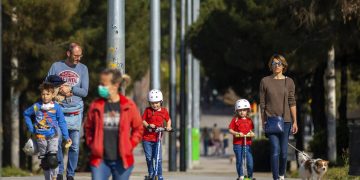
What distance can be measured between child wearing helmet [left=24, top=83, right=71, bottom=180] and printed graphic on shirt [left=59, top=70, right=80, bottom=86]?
55 cm

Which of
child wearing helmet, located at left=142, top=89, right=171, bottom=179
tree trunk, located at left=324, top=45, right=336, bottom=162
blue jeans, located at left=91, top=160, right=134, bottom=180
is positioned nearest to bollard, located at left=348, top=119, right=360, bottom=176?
child wearing helmet, located at left=142, top=89, right=171, bottom=179

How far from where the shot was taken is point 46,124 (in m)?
14.0

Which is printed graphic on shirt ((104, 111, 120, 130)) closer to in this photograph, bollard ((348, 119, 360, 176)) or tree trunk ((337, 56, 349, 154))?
bollard ((348, 119, 360, 176))

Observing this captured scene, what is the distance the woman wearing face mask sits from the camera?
34.6 feet

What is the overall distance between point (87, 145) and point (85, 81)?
13.0 feet

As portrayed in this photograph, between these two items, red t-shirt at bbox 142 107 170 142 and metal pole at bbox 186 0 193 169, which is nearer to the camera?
red t-shirt at bbox 142 107 170 142

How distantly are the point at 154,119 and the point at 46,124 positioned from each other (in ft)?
9.89

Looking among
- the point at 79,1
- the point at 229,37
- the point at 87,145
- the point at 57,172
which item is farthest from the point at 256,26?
the point at 87,145

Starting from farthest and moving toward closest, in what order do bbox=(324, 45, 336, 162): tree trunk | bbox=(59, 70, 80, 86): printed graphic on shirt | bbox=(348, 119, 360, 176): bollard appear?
bbox=(324, 45, 336, 162): tree trunk
bbox=(348, 119, 360, 176): bollard
bbox=(59, 70, 80, 86): printed graphic on shirt

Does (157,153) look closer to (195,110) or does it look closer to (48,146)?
(48,146)

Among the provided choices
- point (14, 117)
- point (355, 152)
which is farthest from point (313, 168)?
point (14, 117)

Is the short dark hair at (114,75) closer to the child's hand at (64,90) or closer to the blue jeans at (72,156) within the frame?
the child's hand at (64,90)

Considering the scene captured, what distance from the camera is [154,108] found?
16.7 m

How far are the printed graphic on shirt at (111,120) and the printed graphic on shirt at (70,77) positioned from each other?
12.9ft
